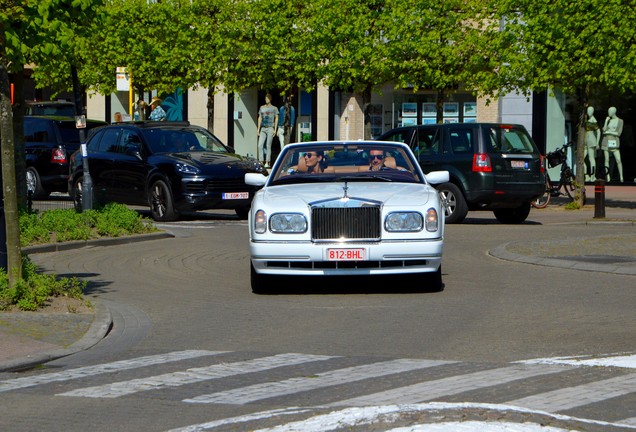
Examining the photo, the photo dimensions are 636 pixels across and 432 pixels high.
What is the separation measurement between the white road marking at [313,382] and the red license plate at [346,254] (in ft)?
12.7

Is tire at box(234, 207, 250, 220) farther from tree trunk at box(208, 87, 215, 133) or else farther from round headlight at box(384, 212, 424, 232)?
tree trunk at box(208, 87, 215, 133)

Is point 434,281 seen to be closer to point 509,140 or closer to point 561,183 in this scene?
point 509,140

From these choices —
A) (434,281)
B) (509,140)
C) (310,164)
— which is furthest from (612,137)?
(434,281)

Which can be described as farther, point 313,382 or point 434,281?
point 434,281

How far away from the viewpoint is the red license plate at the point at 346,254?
42.5ft

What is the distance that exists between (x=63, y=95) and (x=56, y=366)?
4698cm

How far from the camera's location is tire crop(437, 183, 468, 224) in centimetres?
2334

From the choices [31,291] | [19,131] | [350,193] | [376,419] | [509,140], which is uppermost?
[19,131]

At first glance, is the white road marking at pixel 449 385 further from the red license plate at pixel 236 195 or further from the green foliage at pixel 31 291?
the red license plate at pixel 236 195

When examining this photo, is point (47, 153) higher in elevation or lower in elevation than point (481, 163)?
higher

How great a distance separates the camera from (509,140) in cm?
2364

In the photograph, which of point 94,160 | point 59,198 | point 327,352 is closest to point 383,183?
point 327,352

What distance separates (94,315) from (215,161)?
13.2m

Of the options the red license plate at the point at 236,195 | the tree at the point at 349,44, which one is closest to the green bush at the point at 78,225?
the red license plate at the point at 236,195
